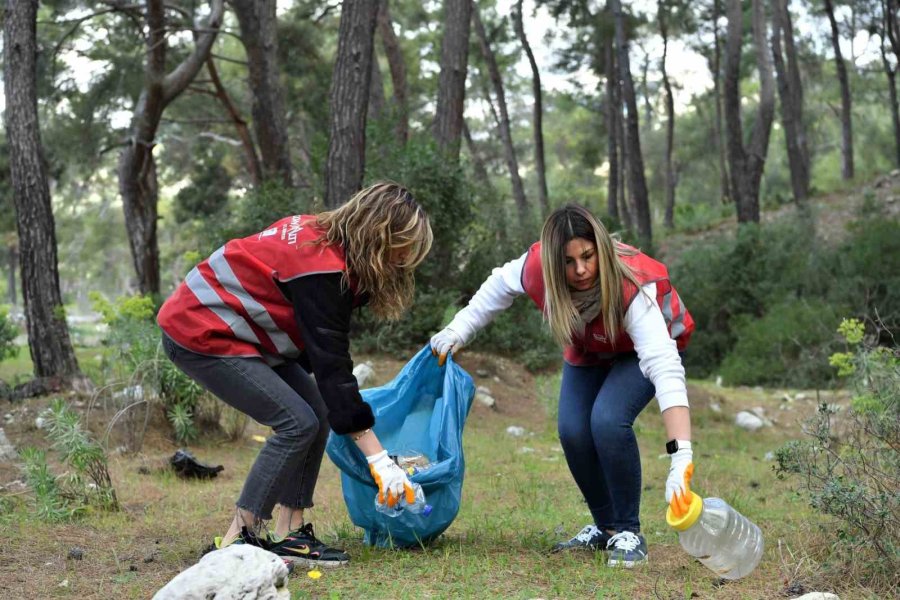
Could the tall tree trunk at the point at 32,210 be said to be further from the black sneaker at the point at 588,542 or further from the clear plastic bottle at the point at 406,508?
the black sneaker at the point at 588,542

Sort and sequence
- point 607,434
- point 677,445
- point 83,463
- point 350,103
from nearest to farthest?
point 677,445
point 607,434
point 83,463
point 350,103

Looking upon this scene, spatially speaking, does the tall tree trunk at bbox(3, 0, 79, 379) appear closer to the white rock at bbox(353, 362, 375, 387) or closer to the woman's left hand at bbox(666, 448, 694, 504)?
the white rock at bbox(353, 362, 375, 387)

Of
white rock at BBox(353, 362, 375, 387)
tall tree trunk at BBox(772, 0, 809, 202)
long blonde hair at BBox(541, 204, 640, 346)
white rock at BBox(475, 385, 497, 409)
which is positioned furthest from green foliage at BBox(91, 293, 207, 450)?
tall tree trunk at BBox(772, 0, 809, 202)

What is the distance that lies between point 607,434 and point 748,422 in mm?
6078

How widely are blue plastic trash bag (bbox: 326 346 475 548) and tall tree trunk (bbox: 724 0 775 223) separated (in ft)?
46.2

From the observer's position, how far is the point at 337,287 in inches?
139

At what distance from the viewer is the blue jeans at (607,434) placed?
154 inches

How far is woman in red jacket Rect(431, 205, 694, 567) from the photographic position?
3.68m

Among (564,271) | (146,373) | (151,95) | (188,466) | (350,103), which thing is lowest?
(188,466)

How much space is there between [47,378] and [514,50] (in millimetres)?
22555

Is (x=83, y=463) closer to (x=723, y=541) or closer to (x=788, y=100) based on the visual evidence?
(x=723, y=541)

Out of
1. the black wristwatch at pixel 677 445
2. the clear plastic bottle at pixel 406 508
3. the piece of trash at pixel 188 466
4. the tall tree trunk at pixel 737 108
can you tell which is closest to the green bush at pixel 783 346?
the tall tree trunk at pixel 737 108

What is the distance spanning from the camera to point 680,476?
3312 mm

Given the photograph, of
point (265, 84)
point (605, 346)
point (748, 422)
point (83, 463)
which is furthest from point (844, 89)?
point (83, 463)
